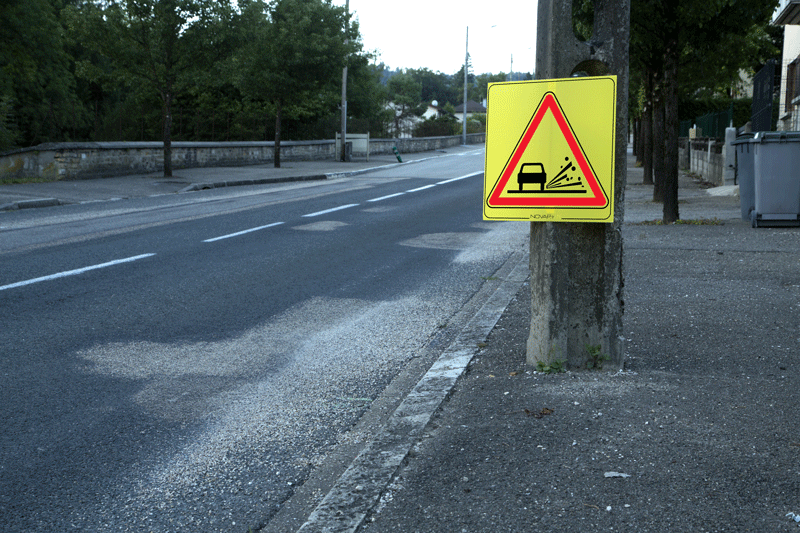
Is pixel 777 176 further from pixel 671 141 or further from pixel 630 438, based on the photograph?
pixel 630 438

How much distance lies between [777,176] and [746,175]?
0.63 metres

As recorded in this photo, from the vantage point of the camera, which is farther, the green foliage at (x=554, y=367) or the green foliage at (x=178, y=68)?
the green foliage at (x=178, y=68)

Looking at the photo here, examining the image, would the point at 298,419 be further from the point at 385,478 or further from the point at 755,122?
the point at 755,122

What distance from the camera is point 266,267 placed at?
8.66m

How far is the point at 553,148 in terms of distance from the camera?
4.13 meters

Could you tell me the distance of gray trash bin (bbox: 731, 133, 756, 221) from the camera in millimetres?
11133

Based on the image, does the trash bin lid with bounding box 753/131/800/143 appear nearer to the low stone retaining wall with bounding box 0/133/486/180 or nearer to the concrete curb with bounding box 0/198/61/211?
the concrete curb with bounding box 0/198/61/211

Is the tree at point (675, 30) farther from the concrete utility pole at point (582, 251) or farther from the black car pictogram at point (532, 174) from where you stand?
the black car pictogram at point (532, 174)

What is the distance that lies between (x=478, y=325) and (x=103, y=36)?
19656mm

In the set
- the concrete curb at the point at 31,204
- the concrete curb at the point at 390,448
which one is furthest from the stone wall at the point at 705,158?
the concrete curb at the point at 390,448

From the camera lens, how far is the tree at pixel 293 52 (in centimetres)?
3077

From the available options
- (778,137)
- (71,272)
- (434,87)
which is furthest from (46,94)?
(434,87)

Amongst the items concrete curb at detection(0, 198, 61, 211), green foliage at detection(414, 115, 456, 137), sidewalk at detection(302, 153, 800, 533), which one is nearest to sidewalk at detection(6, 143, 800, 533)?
sidewalk at detection(302, 153, 800, 533)

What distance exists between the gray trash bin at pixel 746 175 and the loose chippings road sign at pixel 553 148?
793cm
